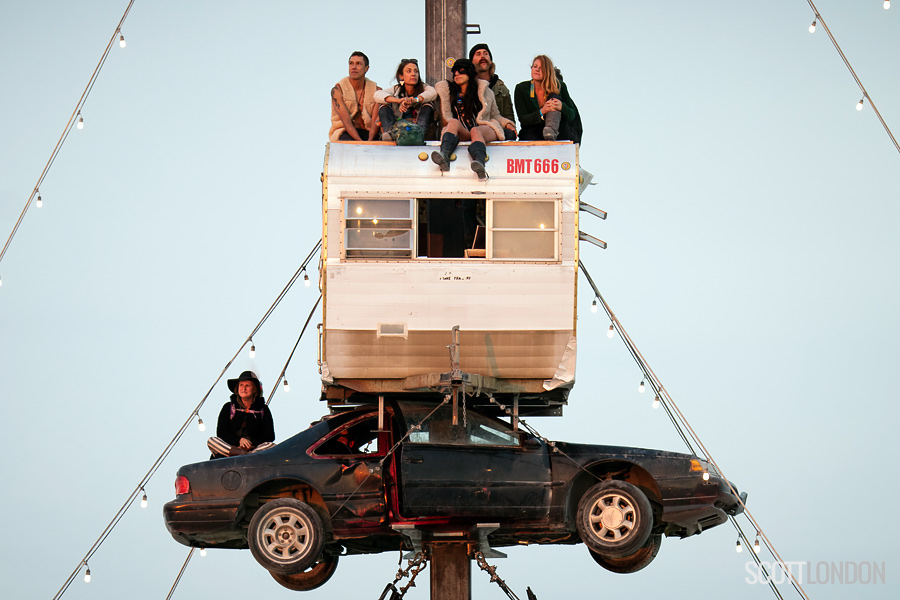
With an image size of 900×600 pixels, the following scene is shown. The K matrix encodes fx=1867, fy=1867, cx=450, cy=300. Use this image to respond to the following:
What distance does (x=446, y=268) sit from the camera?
22.4 meters

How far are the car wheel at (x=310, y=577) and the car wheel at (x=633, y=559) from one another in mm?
3307

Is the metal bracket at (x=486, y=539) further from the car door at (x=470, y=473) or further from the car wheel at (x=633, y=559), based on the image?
the car wheel at (x=633, y=559)

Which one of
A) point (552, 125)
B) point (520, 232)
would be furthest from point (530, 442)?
point (552, 125)

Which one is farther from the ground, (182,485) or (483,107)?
(483,107)

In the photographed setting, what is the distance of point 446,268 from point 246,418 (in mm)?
3059

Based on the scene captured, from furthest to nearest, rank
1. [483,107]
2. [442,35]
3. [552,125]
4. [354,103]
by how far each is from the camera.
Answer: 1. [442,35]
2. [354,103]
3. [552,125]
4. [483,107]

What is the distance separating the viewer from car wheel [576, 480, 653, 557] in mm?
21562

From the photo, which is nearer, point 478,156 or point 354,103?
point 478,156

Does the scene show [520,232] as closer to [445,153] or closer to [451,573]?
[445,153]

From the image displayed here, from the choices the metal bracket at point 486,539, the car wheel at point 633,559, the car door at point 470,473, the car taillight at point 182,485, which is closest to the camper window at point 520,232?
the car door at point 470,473

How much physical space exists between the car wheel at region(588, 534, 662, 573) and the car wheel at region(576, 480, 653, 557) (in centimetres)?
64

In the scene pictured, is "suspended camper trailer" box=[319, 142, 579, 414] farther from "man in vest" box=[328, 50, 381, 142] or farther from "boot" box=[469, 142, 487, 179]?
"man in vest" box=[328, 50, 381, 142]

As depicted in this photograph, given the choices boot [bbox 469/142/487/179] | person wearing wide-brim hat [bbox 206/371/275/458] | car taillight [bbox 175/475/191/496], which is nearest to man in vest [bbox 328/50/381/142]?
boot [bbox 469/142/487/179]

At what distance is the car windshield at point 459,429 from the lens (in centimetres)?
2184
